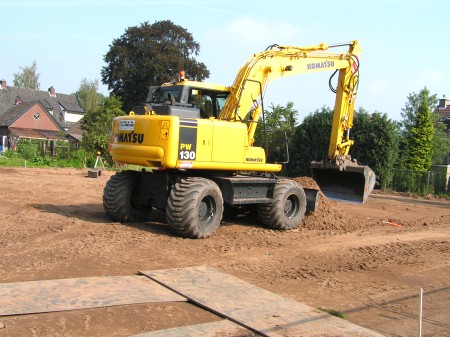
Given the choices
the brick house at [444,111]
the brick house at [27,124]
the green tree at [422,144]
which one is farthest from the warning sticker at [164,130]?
the brick house at [27,124]

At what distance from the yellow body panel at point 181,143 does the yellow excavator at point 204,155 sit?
0.7 inches

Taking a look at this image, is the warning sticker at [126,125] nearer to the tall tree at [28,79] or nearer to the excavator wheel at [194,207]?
the excavator wheel at [194,207]

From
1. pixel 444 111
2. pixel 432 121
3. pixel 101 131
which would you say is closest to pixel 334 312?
pixel 101 131

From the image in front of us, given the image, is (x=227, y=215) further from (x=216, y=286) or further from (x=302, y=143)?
(x=302, y=143)

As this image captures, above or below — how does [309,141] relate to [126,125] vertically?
above

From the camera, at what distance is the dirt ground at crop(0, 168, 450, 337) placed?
5.65 meters

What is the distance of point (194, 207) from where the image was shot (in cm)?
966

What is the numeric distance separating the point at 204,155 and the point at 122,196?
2095mm

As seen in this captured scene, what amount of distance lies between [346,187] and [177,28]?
40.3 m

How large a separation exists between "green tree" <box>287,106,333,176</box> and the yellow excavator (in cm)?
1420

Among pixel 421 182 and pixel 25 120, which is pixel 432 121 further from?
pixel 25 120

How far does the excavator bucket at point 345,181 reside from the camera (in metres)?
13.6

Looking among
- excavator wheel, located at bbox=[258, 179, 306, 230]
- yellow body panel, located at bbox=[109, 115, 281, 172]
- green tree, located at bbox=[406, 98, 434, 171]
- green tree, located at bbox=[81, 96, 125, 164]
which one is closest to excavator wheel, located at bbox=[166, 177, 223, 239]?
yellow body panel, located at bbox=[109, 115, 281, 172]

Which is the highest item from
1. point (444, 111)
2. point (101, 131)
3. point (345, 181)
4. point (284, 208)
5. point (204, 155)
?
point (444, 111)
